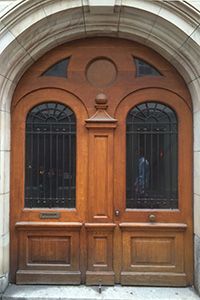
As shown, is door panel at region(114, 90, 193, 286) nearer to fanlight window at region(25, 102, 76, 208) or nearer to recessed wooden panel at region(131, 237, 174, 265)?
recessed wooden panel at region(131, 237, 174, 265)

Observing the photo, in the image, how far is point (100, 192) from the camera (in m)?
4.07

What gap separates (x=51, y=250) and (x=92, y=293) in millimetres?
998

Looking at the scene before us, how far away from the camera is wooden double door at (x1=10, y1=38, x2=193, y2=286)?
13.4 ft

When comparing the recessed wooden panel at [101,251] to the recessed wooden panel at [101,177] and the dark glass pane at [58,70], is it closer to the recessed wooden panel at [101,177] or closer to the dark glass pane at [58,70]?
the recessed wooden panel at [101,177]

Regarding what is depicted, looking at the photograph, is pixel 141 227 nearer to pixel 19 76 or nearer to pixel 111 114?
pixel 111 114

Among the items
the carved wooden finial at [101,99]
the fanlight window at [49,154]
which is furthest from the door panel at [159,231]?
the fanlight window at [49,154]

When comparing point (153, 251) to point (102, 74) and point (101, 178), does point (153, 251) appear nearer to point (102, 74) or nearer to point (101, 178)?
point (101, 178)

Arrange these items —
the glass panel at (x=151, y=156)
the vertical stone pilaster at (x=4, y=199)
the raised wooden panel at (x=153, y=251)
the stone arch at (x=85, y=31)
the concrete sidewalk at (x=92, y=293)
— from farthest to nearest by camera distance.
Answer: the glass panel at (x=151, y=156), the raised wooden panel at (x=153, y=251), the vertical stone pilaster at (x=4, y=199), the concrete sidewalk at (x=92, y=293), the stone arch at (x=85, y=31)

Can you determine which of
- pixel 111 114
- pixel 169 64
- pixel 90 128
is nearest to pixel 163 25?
pixel 169 64

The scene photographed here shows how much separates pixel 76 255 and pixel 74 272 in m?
0.29

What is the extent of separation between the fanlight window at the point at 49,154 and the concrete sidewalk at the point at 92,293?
139 cm

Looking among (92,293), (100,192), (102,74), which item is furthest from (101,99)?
(92,293)

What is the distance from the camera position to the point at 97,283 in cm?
400

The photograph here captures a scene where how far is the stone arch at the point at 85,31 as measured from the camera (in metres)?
3.54
